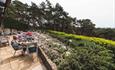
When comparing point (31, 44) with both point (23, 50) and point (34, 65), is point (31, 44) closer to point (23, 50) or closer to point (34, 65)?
point (23, 50)

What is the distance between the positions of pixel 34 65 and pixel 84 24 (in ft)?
112

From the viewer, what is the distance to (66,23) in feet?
132

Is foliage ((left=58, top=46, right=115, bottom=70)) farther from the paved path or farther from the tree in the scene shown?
the tree

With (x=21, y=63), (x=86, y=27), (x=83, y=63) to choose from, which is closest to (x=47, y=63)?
(x=21, y=63)

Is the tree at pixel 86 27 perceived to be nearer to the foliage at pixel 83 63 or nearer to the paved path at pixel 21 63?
the paved path at pixel 21 63

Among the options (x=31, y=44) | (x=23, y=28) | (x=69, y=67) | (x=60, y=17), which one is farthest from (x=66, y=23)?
(x=69, y=67)

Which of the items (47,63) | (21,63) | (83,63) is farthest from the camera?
(21,63)

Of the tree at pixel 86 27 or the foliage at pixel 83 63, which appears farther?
the tree at pixel 86 27

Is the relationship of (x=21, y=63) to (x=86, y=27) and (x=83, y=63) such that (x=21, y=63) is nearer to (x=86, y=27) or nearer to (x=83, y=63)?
(x=83, y=63)

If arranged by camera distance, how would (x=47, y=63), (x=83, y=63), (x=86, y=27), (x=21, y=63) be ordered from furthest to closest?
(x=86, y=27) < (x=21, y=63) < (x=47, y=63) < (x=83, y=63)

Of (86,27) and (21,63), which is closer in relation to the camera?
(21,63)

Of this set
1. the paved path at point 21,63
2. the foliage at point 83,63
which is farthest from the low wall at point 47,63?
the foliage at point 83,63

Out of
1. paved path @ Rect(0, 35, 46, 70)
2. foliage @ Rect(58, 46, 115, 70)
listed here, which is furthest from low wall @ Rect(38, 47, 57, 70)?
foliage @ Rect(58, 46, 115, 70)

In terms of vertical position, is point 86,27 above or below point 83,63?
above
